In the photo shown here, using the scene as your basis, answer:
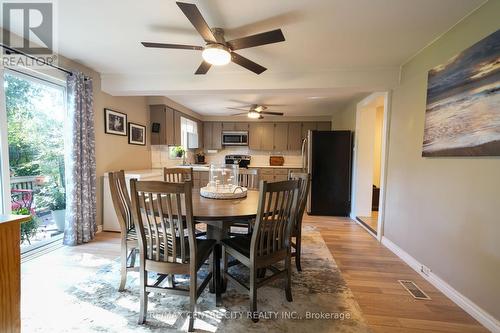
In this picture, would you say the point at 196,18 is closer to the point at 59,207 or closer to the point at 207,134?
the point at 59,207

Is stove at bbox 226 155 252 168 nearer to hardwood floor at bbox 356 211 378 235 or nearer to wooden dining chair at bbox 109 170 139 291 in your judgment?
hardwood floor at bbox 356 211 378 235

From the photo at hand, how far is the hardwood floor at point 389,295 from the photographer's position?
5.23ft

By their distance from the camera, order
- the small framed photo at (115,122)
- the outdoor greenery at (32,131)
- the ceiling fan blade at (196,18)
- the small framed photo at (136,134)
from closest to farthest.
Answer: the ceiling fan blade at (196,18) < the outdoor greenery at (32,131) < the small framed photo at (115,122) < the small framed photo at (136,134)

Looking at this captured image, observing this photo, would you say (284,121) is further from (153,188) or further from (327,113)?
(153,188)

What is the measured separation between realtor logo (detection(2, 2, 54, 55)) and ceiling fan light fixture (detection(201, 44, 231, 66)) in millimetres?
1240

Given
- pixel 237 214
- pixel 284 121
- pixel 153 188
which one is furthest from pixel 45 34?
pixel 284 121

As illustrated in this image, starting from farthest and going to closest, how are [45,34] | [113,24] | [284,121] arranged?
[284,121] < [45,34] < [113,24]

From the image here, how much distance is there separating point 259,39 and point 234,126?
461cm

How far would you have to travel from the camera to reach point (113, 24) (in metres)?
1.96

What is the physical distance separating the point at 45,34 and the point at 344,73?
3320 millimetres

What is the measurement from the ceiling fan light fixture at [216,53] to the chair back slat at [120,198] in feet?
4.21

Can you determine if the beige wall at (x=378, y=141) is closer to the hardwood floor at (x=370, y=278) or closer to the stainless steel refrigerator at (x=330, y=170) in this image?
the stainless steel refrigerator at (x=330, y=170)

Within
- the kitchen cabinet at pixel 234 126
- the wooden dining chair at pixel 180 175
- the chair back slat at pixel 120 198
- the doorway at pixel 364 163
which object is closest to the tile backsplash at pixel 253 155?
the kitchen cabinet at pixel 234 126

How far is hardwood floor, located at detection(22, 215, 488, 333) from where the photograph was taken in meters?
1.62
